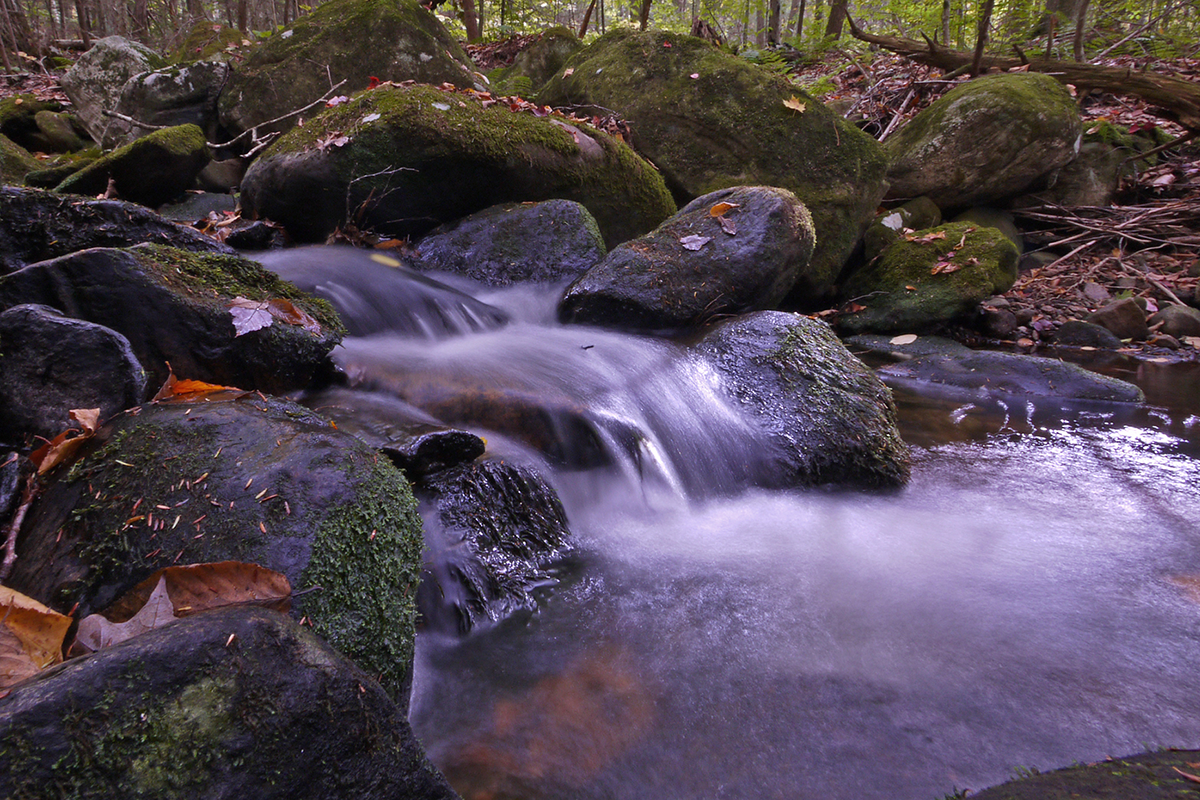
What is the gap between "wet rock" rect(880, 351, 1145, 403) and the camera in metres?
4.95

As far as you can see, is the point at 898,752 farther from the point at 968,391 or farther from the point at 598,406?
the point at 968,391

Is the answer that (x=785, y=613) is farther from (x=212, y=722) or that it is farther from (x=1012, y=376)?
(x=1012, y=376)

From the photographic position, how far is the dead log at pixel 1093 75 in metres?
8.43

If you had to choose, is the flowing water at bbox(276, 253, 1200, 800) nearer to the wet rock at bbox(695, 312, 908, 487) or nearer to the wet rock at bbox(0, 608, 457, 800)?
the wet rock at bbox(695, 312, 908, 487)

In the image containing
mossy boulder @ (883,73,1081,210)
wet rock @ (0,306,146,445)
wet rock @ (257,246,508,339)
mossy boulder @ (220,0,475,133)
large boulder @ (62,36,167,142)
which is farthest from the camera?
large boulder @ (62,36,167,142)

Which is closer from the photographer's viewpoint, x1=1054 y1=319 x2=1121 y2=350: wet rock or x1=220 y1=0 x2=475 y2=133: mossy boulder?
x1=1054 y1=319 x2=1121 y2=350: wet rock

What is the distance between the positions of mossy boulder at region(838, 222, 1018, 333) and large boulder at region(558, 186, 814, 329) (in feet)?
6.02

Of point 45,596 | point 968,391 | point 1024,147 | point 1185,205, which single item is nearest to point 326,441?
point 45,596

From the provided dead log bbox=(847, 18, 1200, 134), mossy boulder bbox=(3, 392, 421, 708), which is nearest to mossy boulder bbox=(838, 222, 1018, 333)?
dead log bbox=(847, 18, 1200, 134)

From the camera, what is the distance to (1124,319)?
21.2 feet

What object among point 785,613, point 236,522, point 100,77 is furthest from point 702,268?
point 100,77

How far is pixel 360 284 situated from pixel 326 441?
276 centimetres

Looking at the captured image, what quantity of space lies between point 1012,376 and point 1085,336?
1.97m

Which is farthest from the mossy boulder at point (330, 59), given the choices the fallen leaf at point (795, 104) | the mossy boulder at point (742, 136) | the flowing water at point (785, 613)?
the flowing water at point (785, 613)
